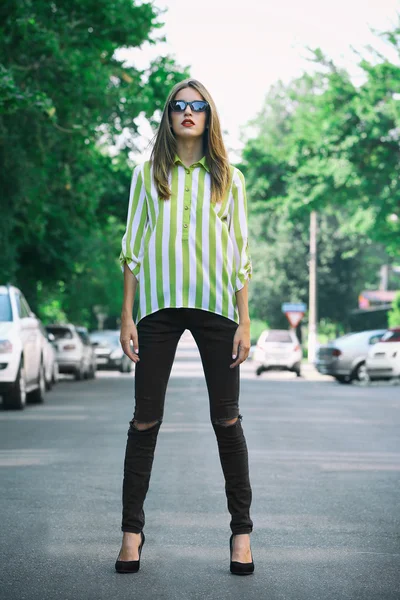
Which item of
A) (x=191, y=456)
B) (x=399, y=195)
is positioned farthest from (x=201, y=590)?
(x=399, y=195)

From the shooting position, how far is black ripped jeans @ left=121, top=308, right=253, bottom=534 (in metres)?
5.22

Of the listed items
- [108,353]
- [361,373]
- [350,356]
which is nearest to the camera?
[361,373]

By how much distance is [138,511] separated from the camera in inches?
207

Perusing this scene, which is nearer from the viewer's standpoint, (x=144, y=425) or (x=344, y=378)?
(x=144, y=425)

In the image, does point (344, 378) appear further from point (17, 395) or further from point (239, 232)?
point (239, 232)

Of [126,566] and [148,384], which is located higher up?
[148,384]

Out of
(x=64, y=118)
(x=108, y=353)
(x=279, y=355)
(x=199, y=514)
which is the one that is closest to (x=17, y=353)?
(x=64, y=118)

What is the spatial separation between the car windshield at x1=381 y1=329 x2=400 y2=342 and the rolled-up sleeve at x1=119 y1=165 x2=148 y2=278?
24920 mm

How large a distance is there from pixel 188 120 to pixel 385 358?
2489cm

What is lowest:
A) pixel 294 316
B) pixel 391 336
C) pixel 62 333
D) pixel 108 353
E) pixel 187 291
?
pixel 108 353

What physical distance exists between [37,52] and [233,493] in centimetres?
1867

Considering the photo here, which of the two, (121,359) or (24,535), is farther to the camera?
(121,359)

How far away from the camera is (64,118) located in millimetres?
23875

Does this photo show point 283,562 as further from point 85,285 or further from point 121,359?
point 85,285
